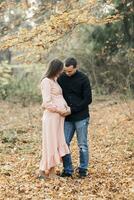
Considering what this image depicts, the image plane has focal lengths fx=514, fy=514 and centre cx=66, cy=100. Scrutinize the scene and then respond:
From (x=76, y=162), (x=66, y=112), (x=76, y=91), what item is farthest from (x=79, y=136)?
(x=76, y=162)

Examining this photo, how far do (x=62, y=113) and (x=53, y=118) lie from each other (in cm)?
18

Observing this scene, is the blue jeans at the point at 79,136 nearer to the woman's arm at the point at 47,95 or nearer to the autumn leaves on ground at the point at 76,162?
the autumn leaves on ground at the point at 76,162

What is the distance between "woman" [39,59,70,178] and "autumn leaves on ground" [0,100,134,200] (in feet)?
1.29

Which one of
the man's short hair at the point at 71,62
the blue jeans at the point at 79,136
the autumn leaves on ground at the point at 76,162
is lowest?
the autumn leaves on ground at the point at 76,162

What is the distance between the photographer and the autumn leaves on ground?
8.27 m

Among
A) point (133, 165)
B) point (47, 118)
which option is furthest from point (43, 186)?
point (133, 165)

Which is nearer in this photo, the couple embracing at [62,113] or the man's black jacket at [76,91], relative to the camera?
the couple embracing at [62,113]

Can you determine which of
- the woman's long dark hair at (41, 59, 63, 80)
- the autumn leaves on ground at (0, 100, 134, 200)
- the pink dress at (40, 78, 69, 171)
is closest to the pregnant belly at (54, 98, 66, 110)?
the pink dress at (40, 78, 69, 171)

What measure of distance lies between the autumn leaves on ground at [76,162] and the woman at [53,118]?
1.29ft

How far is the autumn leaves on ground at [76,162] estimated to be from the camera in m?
8.27

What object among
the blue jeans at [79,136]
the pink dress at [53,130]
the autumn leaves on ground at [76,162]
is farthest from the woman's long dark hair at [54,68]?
the autumn leaves on ground at [76,162]

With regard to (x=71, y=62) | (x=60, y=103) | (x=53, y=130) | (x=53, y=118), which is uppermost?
(x=71, y=62)

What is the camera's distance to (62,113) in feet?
29.5

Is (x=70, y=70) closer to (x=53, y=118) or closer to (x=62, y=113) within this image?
(x=62, y=113)
